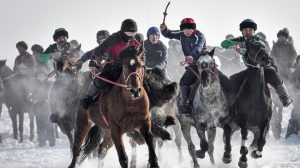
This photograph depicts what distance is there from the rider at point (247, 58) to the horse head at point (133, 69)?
3092 mm

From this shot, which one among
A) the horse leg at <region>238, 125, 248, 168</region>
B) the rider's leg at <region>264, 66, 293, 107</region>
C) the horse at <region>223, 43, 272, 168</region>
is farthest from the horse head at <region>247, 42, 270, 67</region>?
the horse leg at <region>238, 125, 248, 168</region>

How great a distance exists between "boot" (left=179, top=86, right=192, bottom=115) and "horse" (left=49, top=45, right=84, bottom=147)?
7.69ft

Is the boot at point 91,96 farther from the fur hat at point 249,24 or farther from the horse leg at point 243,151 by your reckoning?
the fur hat at point 249,24

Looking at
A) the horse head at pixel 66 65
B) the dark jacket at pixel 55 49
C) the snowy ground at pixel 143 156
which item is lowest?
the snowy ground at pixel 143 156

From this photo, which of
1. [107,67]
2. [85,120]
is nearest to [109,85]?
[107,67]

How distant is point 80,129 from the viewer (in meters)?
13.4

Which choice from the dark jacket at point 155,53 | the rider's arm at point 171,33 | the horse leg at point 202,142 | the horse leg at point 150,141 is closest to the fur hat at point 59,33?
the dark jacket at point 155,53

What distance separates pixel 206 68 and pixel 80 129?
116 inches

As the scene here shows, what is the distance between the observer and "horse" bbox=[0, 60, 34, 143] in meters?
22.9

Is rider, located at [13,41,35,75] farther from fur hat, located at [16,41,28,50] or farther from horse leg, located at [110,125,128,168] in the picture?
horse leg, located at [110,125,128,168]

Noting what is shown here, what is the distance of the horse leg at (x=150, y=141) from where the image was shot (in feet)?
36.0

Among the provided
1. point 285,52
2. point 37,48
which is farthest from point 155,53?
point 37,48

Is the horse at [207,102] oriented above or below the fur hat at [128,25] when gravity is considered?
below

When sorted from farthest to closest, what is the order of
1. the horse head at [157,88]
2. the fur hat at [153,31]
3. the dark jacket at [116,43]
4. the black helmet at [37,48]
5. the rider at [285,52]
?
the black helmet at [37,48] < the rider at [285,52] < the fur hat at [153,31] < the dark jacket at [116,43] < the horse head at [157,88]
